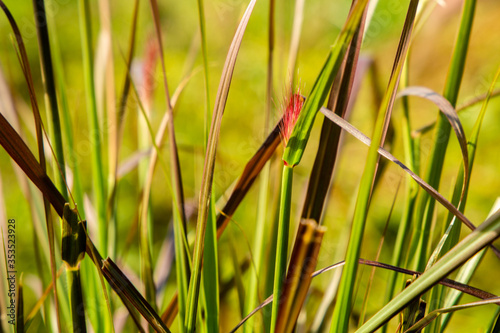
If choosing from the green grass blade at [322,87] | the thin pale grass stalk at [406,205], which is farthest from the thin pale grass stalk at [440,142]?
the green grass blade at [322,87]

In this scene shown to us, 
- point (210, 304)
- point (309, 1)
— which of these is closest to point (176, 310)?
point (210, 304)

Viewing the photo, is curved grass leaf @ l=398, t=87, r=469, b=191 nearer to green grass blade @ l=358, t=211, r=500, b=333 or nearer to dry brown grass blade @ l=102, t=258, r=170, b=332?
green grass blade @ l=358, t=211, r=500, b=333

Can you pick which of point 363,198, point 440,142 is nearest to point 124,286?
point 363,198

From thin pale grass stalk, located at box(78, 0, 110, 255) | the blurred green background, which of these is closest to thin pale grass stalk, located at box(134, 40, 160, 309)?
thin pale grass stalk, located at box(78, 0, 110, 255)

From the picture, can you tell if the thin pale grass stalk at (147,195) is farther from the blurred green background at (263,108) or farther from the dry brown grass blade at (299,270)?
the blurred green background at (263,108)

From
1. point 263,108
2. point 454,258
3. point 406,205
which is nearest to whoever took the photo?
point 454,258

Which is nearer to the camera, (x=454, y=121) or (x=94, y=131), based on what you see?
(x=454, y=121)

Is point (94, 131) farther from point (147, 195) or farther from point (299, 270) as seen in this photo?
point (299, 270)
